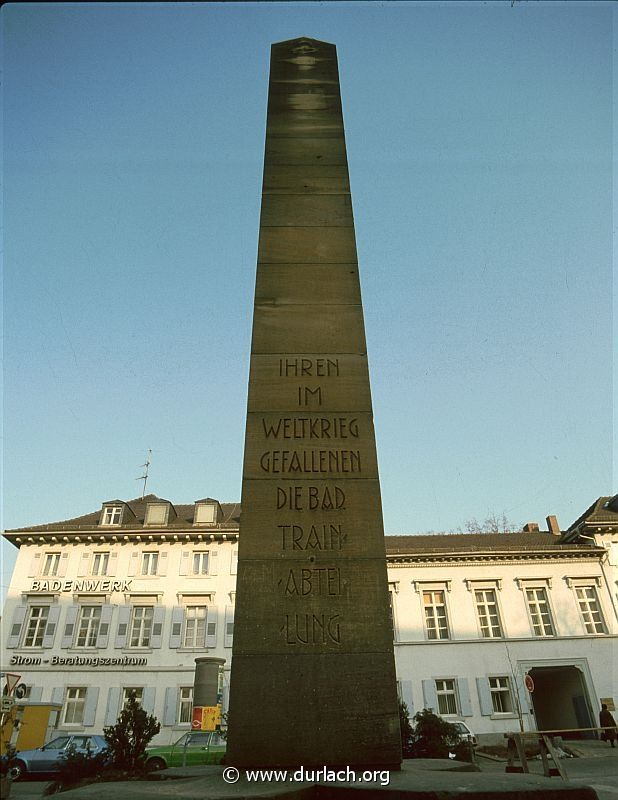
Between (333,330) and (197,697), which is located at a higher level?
(333,330)

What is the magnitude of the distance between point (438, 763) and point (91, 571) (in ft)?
83.2

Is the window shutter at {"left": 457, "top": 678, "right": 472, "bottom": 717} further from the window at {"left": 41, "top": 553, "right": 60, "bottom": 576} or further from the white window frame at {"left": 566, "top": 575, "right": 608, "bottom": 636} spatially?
the window at {"left": 41, "top": 553, "right": 60, "bottom": 576}

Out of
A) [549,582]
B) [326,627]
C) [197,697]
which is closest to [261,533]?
[326,627]

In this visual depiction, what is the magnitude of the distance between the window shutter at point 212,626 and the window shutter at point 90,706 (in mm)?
4953

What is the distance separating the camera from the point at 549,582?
28.1 m

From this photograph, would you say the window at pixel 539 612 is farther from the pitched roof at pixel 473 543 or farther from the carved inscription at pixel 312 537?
the carved inscription at pixel 312 537

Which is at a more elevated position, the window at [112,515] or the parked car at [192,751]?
the window at [112,515]

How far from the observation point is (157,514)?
2920cm

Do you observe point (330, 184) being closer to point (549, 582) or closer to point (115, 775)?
point (115, 775)

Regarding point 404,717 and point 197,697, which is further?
point 197,697

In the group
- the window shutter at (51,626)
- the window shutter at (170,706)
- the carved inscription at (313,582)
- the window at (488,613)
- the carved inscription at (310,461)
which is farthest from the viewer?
the window at (488,613)

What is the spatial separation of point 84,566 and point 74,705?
19.3 feet

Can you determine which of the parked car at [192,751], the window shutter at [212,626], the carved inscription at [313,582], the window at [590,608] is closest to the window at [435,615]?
the window at [590,608]

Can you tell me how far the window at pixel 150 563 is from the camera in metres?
27.6
